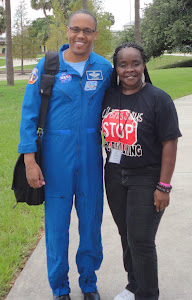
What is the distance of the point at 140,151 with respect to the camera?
241cm

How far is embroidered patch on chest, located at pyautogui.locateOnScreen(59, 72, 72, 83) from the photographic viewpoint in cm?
256

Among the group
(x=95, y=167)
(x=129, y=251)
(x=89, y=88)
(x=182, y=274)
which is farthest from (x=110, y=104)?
(x=182, y=274)

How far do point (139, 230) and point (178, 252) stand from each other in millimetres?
1265

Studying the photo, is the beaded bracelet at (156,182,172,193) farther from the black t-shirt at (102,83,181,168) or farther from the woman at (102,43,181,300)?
the black t-shirt at (102,83,181,168)

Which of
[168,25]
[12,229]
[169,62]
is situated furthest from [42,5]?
[12,229]

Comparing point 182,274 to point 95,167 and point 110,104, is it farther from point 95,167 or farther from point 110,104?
point 110,104

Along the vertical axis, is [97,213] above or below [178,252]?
above

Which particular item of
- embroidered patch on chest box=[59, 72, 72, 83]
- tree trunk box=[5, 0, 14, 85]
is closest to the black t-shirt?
embroidered patch on chest box=[59, 72, 72, 83]

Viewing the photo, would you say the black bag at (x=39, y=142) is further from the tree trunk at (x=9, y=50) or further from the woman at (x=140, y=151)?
the tree trunk at (x=9, y=50)

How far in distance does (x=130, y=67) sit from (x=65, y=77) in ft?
1.31

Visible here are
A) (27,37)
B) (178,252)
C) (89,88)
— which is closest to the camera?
(89,88)

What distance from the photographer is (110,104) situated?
8.34ft

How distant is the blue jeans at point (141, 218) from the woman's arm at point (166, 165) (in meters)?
A: 0.05

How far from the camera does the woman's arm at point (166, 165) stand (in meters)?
2.37
